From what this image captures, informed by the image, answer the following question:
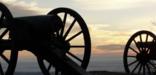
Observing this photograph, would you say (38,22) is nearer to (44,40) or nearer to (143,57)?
(44,40)

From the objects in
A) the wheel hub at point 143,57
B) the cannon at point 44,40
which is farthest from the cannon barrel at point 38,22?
the wheel hub at point 143,57

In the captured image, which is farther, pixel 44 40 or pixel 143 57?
pixel 143 57

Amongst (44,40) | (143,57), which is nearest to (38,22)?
(44,40)

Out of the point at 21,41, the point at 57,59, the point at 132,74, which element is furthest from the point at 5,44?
the point at 132,74

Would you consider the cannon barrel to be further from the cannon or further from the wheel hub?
the wheel hub

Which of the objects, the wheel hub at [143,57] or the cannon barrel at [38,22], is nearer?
the cannon barrel at [38,22]

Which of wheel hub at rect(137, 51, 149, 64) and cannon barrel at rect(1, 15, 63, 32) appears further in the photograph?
wheel hub at rect(137, 51, 149, 64)

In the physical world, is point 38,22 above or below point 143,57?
above

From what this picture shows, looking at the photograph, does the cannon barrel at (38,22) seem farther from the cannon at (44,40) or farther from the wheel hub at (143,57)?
the wheel hub at (143,57)

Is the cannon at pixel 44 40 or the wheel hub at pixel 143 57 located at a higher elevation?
the cannon at pixel 44 40

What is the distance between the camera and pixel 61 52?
1891 centimetres

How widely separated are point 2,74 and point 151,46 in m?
12.8

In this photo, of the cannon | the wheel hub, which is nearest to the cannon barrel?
the cannon

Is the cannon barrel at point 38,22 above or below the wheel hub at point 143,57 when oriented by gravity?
above
